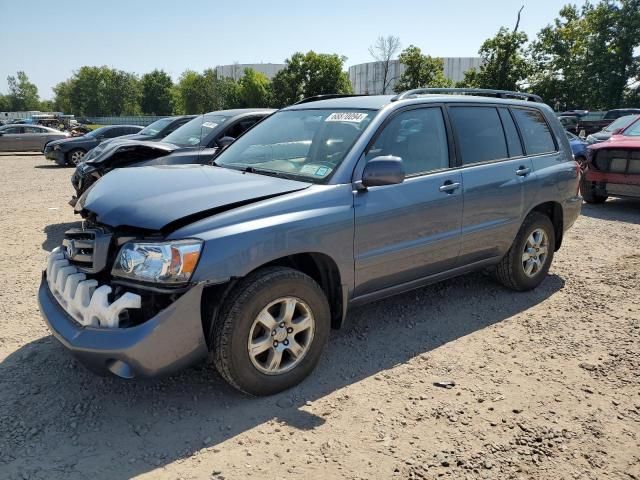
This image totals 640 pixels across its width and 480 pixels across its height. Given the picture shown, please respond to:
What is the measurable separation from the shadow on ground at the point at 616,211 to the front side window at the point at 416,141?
20.1 ft

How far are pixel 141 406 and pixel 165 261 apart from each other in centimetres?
98

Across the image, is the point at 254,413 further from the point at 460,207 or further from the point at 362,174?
the point at 460,207

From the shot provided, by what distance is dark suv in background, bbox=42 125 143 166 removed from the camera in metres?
16.0

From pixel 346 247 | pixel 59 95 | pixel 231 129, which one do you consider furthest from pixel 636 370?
pixel 59 95

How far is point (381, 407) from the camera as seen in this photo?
3.05m

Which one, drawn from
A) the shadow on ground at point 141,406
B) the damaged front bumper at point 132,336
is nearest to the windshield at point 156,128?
the shadow on ground at point 141,406

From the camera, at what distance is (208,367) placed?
3.47 metres

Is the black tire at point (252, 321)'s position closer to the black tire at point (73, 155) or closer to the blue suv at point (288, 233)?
the blue suv at point (288, 233)

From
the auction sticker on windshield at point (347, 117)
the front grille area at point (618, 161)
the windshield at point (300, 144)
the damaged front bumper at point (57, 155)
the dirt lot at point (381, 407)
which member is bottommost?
the dirt lot at point (381, 407)

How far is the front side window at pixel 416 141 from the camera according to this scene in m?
3.70

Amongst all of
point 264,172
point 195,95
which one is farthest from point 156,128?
point 195,95

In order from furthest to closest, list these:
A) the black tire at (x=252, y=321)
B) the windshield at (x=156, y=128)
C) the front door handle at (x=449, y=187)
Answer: the windshield at (x=156, y=128), the front door handle at (x=449, y=187), the black tire at (x=252, y=321)

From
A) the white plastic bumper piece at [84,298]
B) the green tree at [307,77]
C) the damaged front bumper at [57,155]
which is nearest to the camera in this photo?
the white plastic bumper piece at [84,298]

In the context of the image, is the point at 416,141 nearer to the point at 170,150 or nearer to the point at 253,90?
Answer: the point at 170,150
